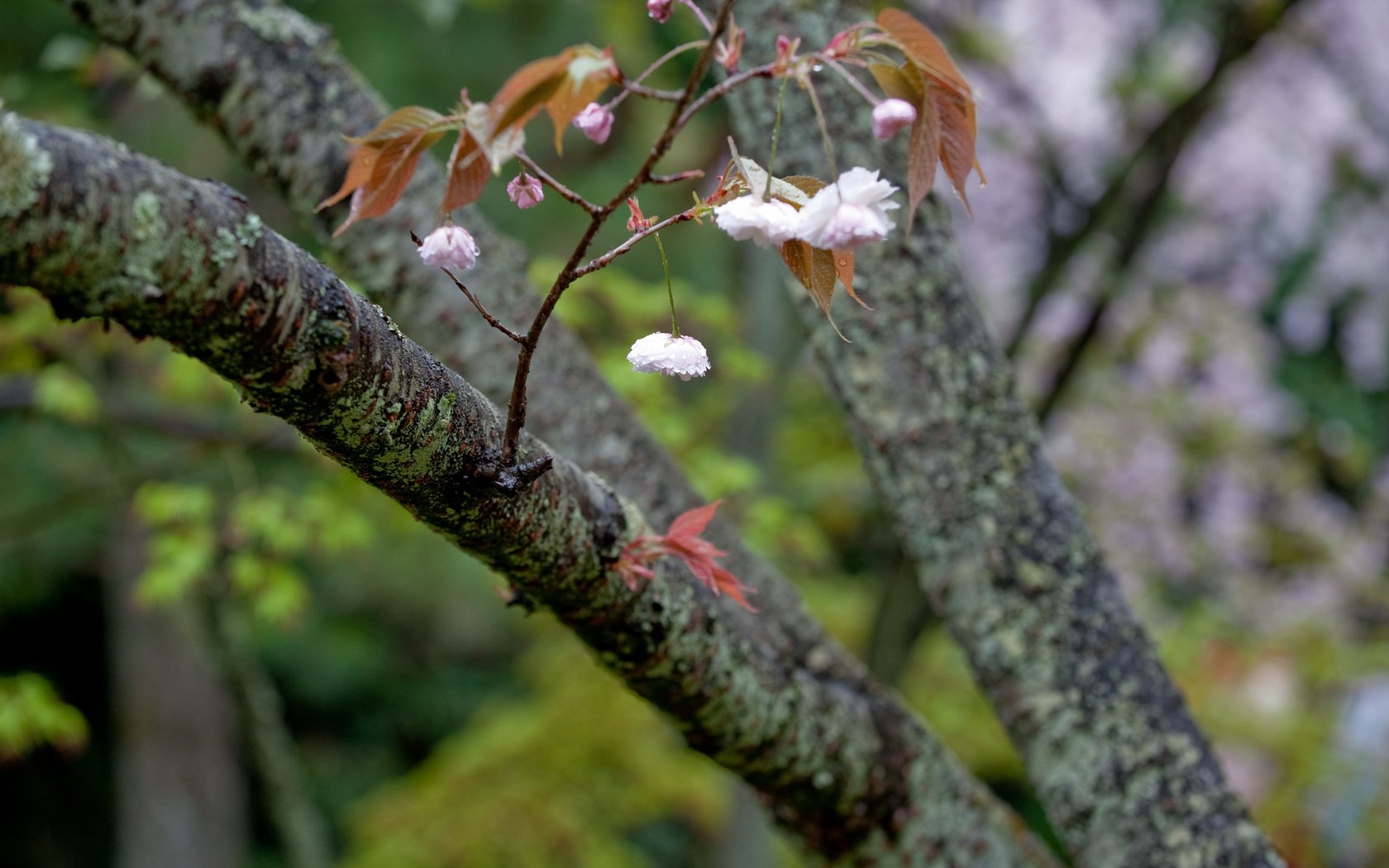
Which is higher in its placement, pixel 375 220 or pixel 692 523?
pixel 692 523

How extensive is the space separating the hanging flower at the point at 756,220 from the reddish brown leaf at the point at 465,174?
0.14 m

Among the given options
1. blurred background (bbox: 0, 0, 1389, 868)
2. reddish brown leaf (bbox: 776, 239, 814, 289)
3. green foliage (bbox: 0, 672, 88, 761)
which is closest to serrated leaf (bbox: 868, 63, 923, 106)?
reddish brown leaf (bbox: 776, 239, 814, 289)

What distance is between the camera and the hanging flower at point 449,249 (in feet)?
2.06

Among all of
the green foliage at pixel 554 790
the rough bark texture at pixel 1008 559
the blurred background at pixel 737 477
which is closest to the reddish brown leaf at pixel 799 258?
the rough bark texture at pixel 1008 559

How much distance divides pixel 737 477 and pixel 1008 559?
106 centimetres

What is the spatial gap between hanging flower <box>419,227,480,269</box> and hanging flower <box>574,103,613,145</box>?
0.11m

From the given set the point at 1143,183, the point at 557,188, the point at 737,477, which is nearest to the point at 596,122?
the point at 557,188

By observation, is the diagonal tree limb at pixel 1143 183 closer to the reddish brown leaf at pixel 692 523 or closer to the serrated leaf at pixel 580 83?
the reddish brown leaf at pixel 692 523

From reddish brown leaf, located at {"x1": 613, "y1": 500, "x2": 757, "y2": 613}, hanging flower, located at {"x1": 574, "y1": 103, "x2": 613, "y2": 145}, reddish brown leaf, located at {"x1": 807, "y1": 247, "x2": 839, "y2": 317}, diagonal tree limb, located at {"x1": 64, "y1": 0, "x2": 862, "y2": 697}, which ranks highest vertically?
hanging flower, located at {"x1": 574, "y1": 103, "x2": 613, "y2": 145}

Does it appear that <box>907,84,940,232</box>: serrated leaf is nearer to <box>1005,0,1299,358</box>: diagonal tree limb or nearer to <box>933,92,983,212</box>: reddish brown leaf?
<box>933,92,983,212</box>: reddish brown leaf

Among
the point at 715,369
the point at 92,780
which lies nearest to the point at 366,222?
the point at 715,369

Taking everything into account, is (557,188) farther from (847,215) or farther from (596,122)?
(847,215)

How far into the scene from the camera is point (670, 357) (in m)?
0.67

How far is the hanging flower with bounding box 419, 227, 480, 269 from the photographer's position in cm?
63
